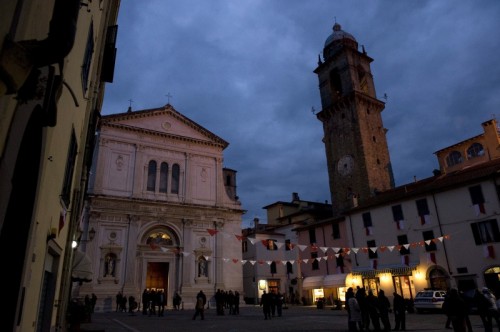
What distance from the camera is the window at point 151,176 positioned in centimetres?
3272

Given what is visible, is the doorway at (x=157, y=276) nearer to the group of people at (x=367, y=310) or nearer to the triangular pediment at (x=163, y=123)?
the triangular pediment at (x=163, y=123)

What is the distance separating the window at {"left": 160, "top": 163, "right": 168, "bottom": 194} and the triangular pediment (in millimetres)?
3160

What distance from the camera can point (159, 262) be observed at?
103 feet

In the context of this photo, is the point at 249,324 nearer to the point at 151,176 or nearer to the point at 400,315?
the point at 400,315

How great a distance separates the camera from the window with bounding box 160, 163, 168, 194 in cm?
3322

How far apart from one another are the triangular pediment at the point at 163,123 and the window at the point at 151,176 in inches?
120

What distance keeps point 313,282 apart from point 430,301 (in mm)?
15041

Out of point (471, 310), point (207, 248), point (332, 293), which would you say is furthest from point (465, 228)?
point (207, 248)

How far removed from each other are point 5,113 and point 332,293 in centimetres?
3522

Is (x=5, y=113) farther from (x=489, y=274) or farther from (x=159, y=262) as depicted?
(x=159, y=262)

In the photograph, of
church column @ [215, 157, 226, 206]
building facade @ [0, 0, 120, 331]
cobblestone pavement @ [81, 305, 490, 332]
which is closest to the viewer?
building facade @ [0, 0, 120, 331]

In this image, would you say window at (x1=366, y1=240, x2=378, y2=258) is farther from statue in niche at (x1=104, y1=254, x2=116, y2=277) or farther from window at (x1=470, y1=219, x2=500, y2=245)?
statue in niche at (x1=104, y1=254, x2=116, y2=277)

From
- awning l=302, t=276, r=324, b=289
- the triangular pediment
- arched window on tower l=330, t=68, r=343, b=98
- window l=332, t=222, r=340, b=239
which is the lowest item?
awning l=302, t=276, r=324, b=289

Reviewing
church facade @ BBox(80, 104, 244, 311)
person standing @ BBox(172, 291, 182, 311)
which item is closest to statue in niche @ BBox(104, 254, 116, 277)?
church facade @ BBox(80, 104, 244, 311)
